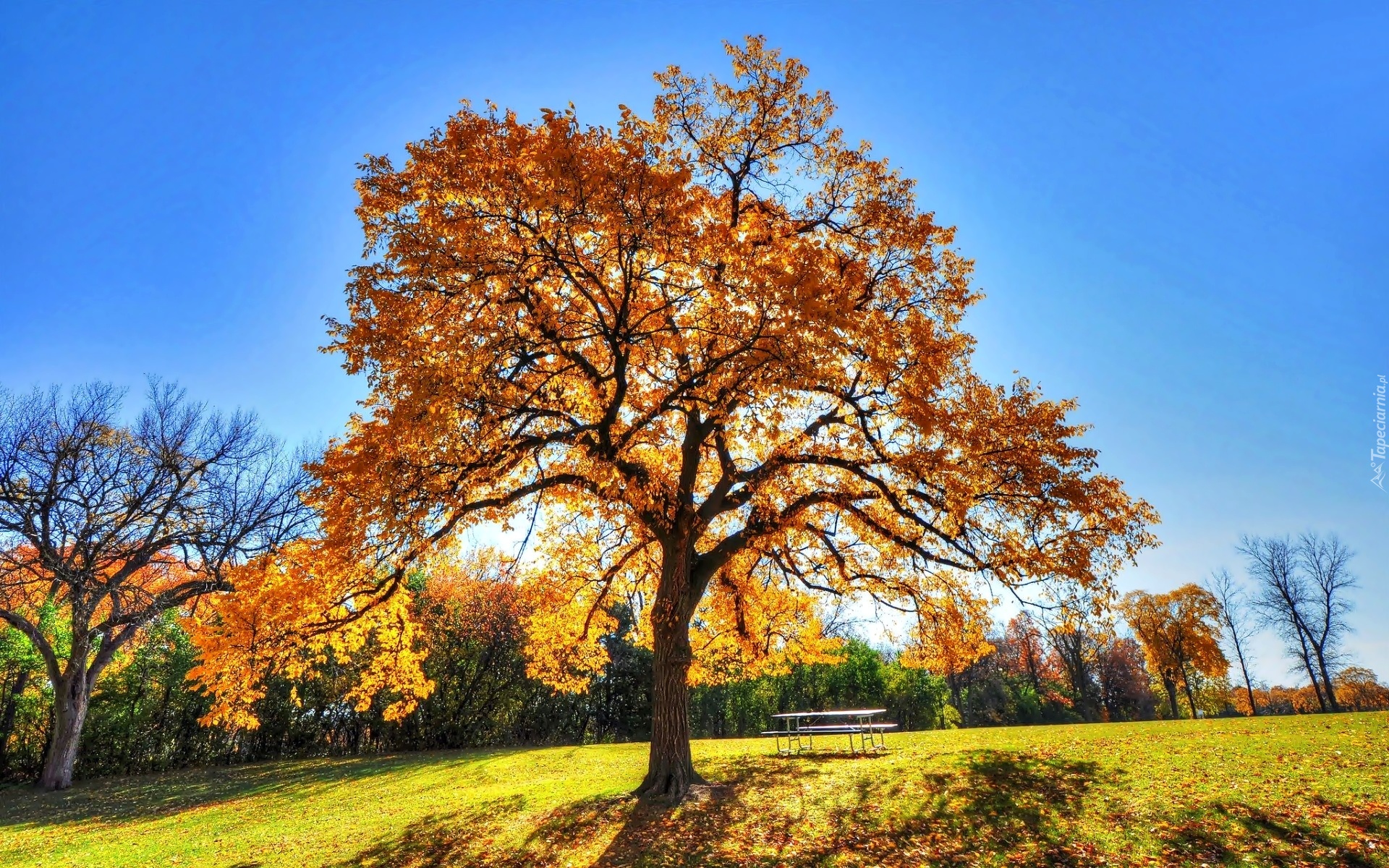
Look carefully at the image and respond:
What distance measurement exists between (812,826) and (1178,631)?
40.1 meters

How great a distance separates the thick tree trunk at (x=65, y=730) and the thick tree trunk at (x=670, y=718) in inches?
816

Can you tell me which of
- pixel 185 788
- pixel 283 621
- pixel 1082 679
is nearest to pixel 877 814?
pixel 283 621

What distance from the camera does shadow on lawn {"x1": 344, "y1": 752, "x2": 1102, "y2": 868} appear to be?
7.75m

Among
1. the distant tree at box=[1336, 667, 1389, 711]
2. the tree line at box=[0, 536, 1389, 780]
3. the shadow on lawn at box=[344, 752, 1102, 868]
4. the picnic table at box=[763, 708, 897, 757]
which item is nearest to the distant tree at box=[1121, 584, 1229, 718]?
the tree line at box=[0, 536, 1389, 780]

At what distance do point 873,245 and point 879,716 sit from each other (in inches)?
1212

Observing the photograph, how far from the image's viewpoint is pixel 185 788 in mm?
19062

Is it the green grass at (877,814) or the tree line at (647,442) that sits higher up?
the tree line at (647,442)

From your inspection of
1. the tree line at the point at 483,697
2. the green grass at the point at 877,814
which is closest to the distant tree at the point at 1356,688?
the tree line at the point at 483,697

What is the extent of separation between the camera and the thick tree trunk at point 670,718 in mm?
10500

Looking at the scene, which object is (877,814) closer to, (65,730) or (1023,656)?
(65,730)

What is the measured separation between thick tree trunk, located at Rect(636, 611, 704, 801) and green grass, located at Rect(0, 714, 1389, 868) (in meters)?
0.43

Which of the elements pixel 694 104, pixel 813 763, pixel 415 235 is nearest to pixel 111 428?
pixel 415 235

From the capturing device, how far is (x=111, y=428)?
64.2 feet

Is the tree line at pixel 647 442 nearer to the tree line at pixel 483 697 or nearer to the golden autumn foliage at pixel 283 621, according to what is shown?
the golden autumn foliage at pixel 283 621
